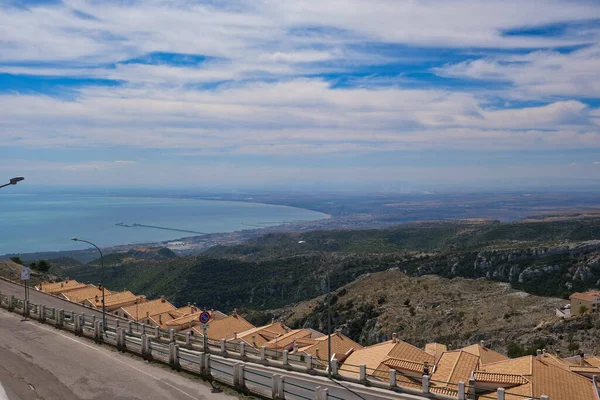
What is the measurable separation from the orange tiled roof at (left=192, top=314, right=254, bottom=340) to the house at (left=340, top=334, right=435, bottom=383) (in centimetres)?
1412

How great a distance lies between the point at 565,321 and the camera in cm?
4216

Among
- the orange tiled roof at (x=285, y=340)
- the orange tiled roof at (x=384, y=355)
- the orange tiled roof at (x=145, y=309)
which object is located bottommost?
the orange tiled roof at (x=145, y=309)

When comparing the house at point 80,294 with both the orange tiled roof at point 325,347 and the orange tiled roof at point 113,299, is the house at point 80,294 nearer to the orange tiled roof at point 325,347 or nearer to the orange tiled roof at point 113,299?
the orange tiled roof at point 113,299

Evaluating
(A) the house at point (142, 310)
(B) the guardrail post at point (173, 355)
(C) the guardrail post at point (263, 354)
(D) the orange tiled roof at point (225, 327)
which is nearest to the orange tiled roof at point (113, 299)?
(A) the house at point (142, 310)

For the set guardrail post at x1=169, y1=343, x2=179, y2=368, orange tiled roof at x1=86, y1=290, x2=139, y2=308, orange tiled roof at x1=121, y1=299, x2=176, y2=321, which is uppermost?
guardrail post at x1=169, y1=343, x2=179, y2=368

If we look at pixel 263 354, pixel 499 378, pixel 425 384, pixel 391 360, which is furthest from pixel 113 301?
pixel 425 384

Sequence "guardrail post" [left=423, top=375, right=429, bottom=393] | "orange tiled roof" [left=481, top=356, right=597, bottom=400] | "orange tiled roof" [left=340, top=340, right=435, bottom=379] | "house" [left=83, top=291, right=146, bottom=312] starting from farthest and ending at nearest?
"house" [left=83, top=291, right=146, bottom=312] < "orange tiled roof" [left=340, top=340, right=435, bottom=379] < "orange tiled roof" [left=481, top=356, right=597, bottom=400] < "guardrail post" [left=423, top=375, right=429, bottom=393]

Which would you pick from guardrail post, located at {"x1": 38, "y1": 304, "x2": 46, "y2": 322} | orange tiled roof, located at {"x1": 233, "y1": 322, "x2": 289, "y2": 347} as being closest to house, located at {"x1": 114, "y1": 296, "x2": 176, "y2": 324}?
orange tiled roof, located at {"x1": 233, "y1": 322, "x2": 289, "y2": 347}

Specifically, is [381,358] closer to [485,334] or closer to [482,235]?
[485,334]

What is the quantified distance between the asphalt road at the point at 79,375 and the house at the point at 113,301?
23.1 m

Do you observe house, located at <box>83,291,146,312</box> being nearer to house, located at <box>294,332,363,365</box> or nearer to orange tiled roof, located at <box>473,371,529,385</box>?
house, located at <box>294,332,363,365</box>

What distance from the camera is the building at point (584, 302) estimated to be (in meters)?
45.4

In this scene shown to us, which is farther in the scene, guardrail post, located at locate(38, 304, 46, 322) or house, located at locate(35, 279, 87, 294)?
house, located at locate(35, 279, 87, 294)

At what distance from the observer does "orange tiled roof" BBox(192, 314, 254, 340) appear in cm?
3775
